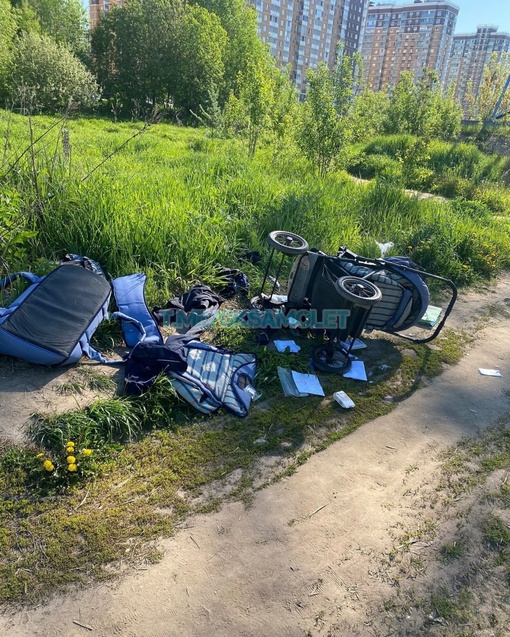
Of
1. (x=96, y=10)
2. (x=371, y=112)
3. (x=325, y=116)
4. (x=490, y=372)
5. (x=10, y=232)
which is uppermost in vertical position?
(x=96, y=10)

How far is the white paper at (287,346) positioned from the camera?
12.0 feet

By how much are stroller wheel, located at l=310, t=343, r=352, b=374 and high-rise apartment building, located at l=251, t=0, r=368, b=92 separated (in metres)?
73.7

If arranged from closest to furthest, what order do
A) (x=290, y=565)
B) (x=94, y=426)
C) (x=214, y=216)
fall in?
(x=290, y=565) < (x=94, y=426) < (x=214, y=216)

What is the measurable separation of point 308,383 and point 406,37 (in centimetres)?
10800

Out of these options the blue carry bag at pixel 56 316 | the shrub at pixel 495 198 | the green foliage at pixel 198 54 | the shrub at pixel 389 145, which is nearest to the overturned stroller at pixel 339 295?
the blue carry bag at pixel 56 316

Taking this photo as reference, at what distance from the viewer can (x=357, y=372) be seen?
3.50 meters

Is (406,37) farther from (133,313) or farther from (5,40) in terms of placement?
(133,313)

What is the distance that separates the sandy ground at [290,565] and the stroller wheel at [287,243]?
1552mm

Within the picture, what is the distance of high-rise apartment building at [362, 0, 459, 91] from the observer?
8381 centimetres

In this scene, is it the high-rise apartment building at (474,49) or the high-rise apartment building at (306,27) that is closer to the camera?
the high-rise apartment building at (306,27)

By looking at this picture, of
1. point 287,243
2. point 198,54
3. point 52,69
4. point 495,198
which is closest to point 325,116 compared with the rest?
point 495,198

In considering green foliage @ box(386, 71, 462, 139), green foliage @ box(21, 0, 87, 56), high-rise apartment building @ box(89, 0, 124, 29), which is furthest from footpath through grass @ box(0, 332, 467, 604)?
green foliage @ box(21, 0, 87, 56)

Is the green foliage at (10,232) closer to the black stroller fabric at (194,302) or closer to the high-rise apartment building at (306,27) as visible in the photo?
the black stroller fabric at (194,302)

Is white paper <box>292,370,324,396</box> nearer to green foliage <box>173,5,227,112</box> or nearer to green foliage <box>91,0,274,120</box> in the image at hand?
green foliage <box>91,0,274,120</box>
